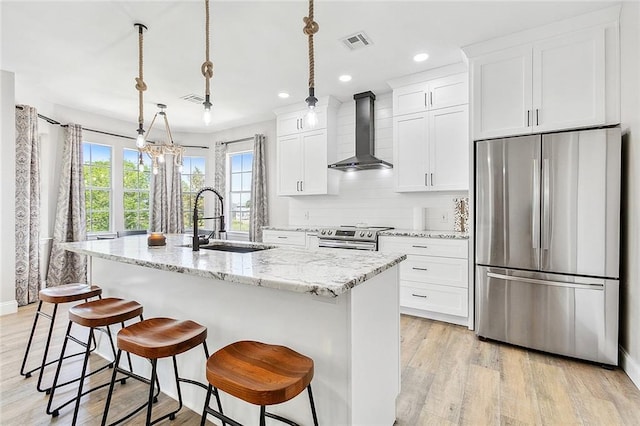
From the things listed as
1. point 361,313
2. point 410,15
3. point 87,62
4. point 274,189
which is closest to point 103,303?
point 361,313

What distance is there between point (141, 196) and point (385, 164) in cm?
464

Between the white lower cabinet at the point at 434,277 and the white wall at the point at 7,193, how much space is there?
439cm

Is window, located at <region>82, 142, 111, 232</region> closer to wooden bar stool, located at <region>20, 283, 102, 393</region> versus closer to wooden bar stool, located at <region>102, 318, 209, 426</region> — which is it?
wooden bar stool, located at <region>20, 283, 102, 393</region>

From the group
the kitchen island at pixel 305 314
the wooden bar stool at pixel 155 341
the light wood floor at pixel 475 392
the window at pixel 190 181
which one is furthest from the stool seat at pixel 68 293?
the window at pixel 190 181

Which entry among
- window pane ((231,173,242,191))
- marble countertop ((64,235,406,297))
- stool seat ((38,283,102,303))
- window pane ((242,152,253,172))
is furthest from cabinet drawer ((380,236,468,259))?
window pane ((231,173,242,191))

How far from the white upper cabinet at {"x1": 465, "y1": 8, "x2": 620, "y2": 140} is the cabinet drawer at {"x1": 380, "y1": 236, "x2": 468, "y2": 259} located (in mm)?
1092

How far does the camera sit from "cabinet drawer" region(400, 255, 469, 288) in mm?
3154

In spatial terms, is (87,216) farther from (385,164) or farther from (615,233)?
(615,233)

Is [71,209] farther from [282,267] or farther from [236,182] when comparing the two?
[282,267]

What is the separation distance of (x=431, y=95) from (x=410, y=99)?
0.25m

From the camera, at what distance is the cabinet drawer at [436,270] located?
315 cm

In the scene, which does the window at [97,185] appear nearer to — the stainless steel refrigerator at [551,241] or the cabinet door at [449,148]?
the cabinet door at [449,148]

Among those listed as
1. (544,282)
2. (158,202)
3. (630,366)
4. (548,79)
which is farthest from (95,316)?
(158,202)

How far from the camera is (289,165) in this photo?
4.83 metres
